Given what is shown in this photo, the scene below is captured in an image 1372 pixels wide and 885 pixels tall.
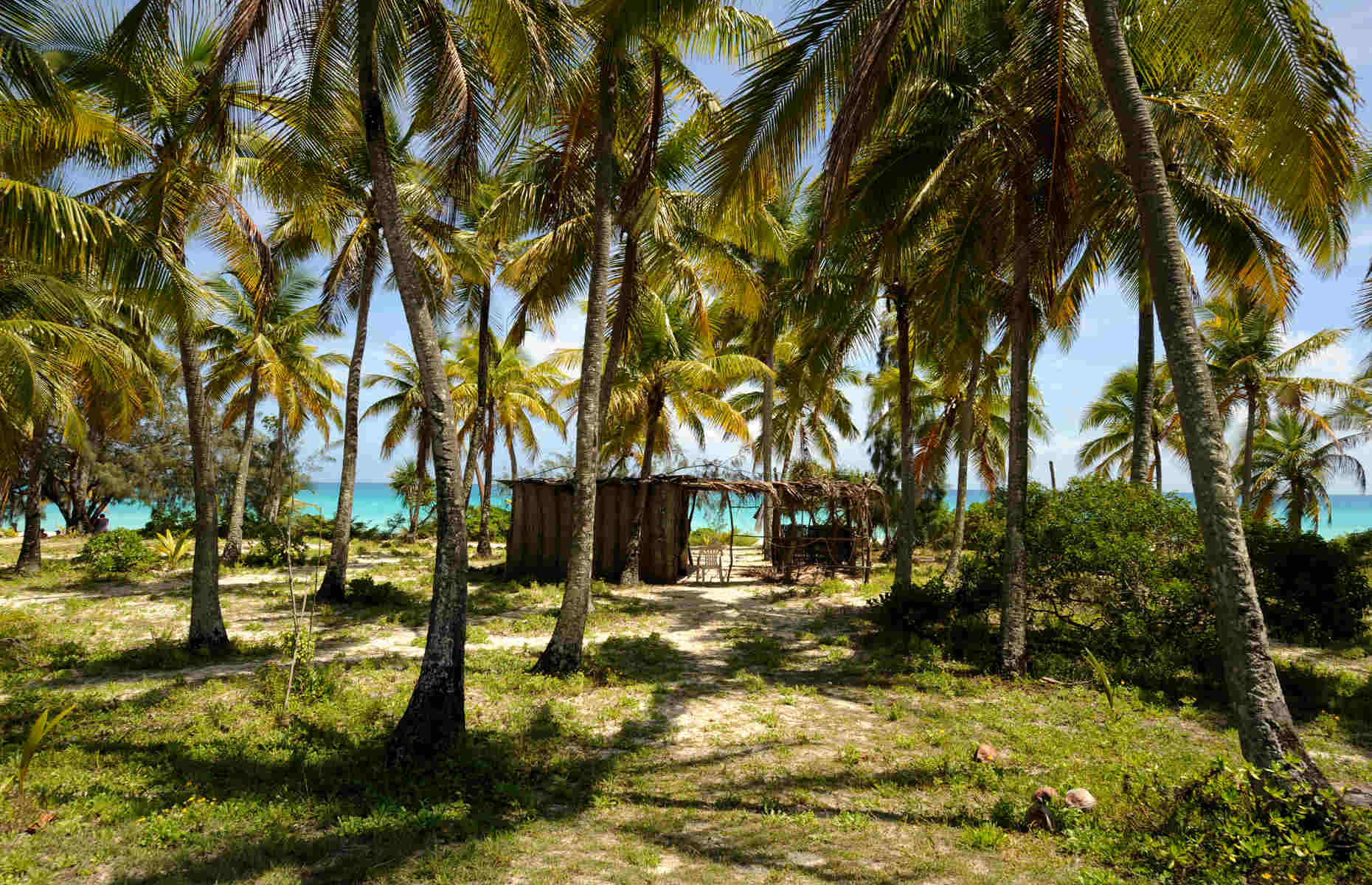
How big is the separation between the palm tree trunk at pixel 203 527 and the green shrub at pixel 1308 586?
14658 millimetres

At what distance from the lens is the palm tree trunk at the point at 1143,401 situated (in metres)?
11.6

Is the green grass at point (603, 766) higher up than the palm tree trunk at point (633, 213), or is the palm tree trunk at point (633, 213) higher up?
the palm tree trunk at point (633, 213)

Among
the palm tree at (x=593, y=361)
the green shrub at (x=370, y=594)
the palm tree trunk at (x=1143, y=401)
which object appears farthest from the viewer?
the green shrub at (x=370, y=594)

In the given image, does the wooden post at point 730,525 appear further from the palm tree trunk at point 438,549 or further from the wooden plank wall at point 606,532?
the palm tree trunk at point 438,549

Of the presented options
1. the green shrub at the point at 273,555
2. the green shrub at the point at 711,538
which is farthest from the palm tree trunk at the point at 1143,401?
the green shrub at the point at 711,538

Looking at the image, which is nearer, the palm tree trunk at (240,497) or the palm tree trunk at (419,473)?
the palm tree trunk at (240,497)

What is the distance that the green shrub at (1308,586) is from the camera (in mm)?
10289

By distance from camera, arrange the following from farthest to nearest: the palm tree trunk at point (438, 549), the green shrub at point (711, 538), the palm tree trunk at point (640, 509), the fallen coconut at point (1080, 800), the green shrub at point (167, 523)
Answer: the green shrub at point (711, 538), the green shrub at point (167, 523), the palm tree trunk at point (640, 509), the palm tree trunk at point (438, 549), the fallen coconut at point (1080, 800)

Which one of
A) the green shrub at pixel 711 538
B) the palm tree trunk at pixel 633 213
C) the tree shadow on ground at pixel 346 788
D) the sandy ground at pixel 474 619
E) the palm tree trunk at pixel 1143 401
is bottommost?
the tree shadow on ground at pixel 346 788

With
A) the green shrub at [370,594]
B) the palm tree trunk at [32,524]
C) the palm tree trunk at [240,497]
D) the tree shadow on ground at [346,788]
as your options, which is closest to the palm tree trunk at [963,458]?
the tree shadow on ground at [346,788]

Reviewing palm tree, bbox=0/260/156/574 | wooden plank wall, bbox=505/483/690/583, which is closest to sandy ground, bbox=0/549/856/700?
wooden plank wall, bbox=505/483/690/583

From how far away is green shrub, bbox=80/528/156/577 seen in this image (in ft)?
54.1

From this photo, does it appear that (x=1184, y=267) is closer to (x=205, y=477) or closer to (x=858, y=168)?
(x=858, y=168)

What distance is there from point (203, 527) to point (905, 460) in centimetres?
1173
